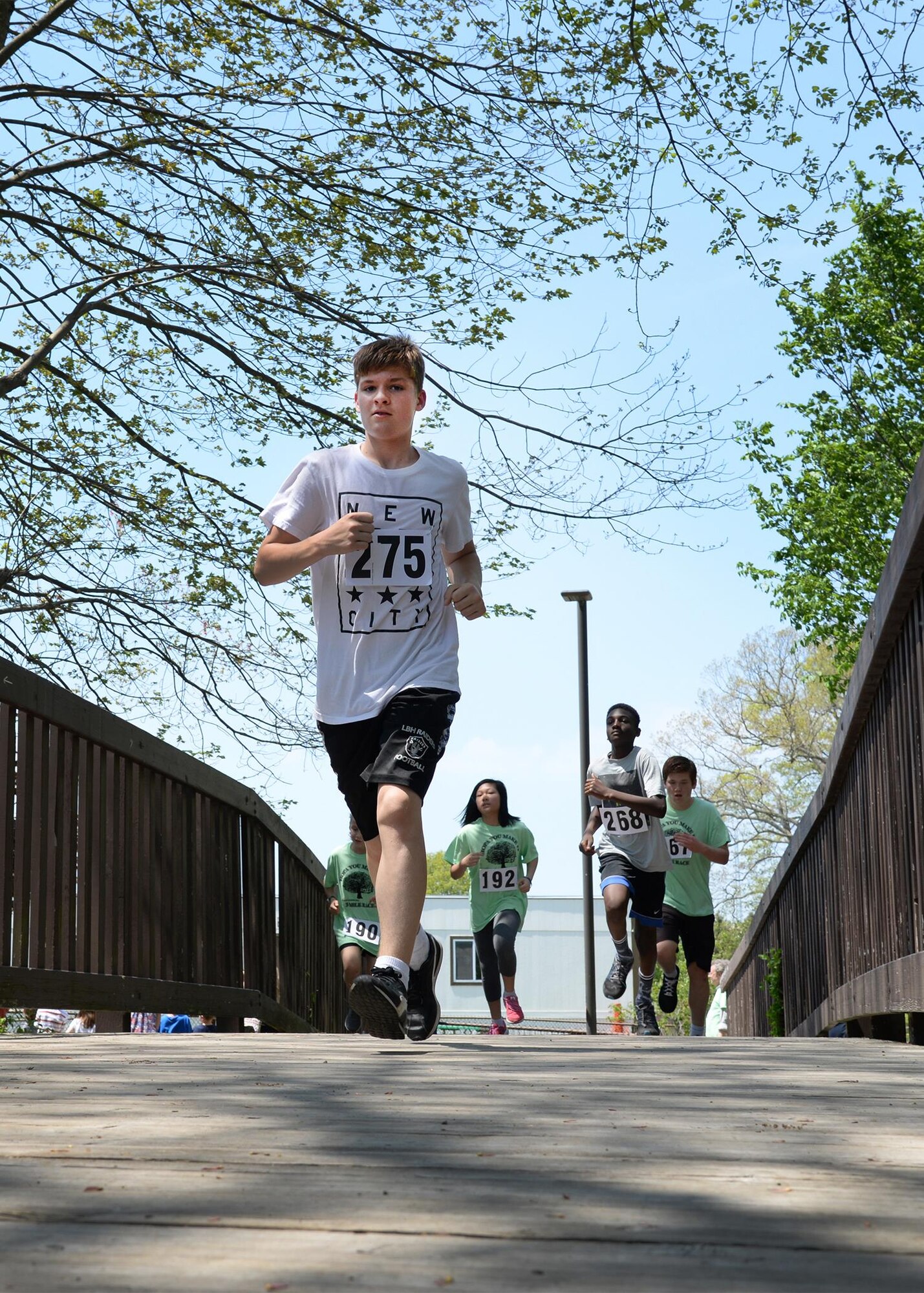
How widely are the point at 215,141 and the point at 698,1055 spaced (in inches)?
315

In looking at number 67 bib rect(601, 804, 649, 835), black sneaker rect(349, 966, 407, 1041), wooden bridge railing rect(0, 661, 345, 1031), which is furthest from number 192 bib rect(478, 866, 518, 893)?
black sneaker rect(349, 966, 407, 1041)

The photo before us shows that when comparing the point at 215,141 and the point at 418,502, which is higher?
the point at 215,141

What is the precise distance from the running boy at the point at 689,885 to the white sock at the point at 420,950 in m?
5.32

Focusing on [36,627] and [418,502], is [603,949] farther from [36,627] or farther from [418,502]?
[418,502]

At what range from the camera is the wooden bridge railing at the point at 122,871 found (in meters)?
5.39

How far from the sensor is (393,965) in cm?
422

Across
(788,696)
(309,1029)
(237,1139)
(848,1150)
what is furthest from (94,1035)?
(788,696)

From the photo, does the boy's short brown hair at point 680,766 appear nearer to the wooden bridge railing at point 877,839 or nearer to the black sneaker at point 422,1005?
the wooden bridge railing at point 877,839

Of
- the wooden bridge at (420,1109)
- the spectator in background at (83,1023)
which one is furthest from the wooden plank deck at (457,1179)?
the spectator in background at (83,1023)

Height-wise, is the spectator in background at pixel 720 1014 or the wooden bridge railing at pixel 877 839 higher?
the wooden bridge railing at pixel 877 839

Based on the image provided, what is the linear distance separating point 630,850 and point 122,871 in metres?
3.59

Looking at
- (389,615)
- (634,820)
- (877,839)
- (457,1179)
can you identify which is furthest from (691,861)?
(457,1179)

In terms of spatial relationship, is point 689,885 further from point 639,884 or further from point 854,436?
point 854,436

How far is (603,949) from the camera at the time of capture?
131ft
